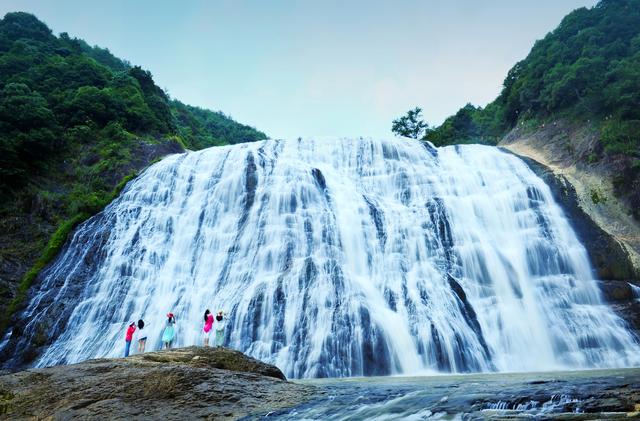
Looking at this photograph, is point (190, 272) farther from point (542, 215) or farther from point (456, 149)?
point (456, 149)

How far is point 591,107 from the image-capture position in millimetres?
28125

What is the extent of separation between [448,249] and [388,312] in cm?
478

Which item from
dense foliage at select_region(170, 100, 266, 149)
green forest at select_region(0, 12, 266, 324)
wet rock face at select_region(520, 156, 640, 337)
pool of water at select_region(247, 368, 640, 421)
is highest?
dense foliage at select_region(170, 100, 266, 149)

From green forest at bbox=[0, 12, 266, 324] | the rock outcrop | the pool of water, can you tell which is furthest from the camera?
green forest at bbox=[0, 12, 266, 324]

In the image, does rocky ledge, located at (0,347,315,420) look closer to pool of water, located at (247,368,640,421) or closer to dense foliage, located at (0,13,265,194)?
pool of water, located at (247,368,640,421)

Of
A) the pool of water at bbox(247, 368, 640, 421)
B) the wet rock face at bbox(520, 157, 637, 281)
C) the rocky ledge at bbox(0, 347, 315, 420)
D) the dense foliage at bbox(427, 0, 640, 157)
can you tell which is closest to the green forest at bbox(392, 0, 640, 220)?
the dense foliage at bbox(427, 0, 640, 157)

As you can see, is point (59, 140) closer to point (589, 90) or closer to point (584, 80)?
point (589, 90)

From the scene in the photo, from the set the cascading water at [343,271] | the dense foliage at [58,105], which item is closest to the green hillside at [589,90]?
the cascading water at [343,271]

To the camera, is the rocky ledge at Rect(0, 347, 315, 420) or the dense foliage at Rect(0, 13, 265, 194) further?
the dense foliage at Rect(0, 13, 265, 194)

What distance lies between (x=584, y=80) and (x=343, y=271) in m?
22.2

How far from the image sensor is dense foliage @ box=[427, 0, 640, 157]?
85.0 feet

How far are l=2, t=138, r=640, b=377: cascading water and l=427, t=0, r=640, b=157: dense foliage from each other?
21.4ft

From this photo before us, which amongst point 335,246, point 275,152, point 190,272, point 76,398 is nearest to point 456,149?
point 275,152

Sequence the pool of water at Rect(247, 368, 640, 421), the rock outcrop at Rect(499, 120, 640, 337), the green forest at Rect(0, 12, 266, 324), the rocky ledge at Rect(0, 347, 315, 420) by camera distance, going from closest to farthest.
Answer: the pool of water at Rect(247, 368, 640, 421) → the rocky ledge at Rect(0, 347, 315, 420) → the rock outcrop at Rect(499, 120, 640, 337) → the green forest at Rect(0, 12, 266, 324)
